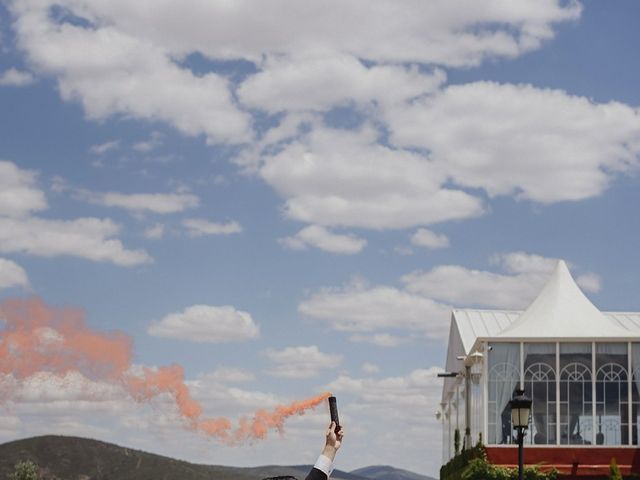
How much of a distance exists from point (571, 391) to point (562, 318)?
131 inches

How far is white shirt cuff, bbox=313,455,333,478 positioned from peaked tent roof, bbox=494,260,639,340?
40148mm

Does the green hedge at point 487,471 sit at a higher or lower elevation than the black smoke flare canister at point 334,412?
higher

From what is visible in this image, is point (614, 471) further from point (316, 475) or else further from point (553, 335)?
point (316, 475)

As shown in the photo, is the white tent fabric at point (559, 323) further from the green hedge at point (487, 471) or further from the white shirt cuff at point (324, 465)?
the white shirt cuff at point (324, 465)

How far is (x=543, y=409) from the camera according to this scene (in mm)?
45562

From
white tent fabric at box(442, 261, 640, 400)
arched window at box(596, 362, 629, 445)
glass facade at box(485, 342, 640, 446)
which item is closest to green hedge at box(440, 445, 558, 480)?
glass facade at box(485, 342, 640, 446)

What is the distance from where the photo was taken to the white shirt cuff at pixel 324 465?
6945 mm

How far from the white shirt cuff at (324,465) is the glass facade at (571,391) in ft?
129

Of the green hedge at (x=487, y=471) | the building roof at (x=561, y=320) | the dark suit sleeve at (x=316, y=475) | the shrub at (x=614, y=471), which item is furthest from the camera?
the building roof at (x=561, y=320)

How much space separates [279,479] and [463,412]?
159 feet

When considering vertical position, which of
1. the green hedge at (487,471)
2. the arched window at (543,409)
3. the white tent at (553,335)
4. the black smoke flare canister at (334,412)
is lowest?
the black smoke flare canister at (334,412)

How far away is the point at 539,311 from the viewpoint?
48.2 metres

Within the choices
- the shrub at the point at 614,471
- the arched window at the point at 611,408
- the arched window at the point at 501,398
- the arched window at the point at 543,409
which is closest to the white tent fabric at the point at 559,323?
the arched window at the point at 501,398

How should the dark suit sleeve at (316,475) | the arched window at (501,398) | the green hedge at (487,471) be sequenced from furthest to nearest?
the arched window at (501,398), the green hedge at (487,471), the dark suit sleeve at (316,475)
